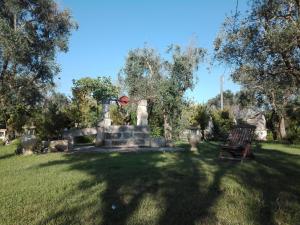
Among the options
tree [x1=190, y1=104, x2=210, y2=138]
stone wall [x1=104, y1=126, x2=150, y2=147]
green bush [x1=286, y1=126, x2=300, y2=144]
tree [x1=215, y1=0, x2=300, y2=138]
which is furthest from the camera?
tree [x1=190, y1=104, x2=210, y2=138]

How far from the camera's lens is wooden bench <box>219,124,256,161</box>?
12.0 m

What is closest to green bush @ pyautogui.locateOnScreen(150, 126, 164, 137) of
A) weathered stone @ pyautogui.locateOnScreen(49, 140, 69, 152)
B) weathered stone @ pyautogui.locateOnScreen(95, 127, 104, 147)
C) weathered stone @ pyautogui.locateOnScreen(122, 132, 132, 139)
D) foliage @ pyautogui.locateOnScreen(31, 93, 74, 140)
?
weathered stone @ pyautogui.locateOnScreen(122, 132, 132, 139)

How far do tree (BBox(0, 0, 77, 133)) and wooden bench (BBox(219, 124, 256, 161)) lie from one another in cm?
913

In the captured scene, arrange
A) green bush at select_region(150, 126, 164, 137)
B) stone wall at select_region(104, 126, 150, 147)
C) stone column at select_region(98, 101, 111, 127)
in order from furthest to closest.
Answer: green bush at select_region(150, 126, 164, 137)
stone column at select_region(98, 101, 111, 127)
stone wall at select_region(104, 126, 150, 147)

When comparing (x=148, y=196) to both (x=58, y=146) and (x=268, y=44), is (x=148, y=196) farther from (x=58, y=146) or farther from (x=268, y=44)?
(x=58, y=146)

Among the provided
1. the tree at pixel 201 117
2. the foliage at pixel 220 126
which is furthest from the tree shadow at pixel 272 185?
the foliage at pixel 220 126

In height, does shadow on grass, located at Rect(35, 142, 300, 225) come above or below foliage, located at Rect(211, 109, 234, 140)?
below

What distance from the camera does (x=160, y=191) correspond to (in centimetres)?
661

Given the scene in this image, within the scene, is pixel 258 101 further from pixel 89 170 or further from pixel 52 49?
pixel 89 170

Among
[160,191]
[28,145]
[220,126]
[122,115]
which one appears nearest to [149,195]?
[160,191]

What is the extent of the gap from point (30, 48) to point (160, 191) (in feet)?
38.7

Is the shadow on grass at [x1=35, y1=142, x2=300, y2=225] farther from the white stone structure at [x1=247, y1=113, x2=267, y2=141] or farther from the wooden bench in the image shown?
the white stone structure at [x1=247, y1=113, x2=267, y2=141]

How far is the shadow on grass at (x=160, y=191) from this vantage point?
5.19 metres

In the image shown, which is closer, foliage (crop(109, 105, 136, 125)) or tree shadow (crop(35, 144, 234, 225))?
tree shadow (crop(35, 144, 234, 225))
